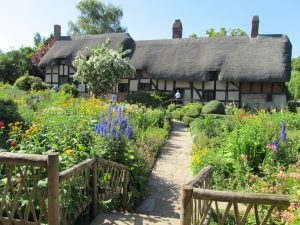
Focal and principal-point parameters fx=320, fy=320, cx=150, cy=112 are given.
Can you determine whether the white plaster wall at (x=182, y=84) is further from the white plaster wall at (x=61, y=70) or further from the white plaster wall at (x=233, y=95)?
the white plaster wall at (x=61, y=70)

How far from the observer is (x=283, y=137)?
595 cm

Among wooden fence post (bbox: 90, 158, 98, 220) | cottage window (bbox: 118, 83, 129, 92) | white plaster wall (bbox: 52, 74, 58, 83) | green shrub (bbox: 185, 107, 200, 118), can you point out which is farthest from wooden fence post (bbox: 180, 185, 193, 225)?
white plaster wall (bbox: 52, 74, 58, 83)

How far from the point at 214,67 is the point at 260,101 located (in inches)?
134

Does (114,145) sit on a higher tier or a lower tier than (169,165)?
higher

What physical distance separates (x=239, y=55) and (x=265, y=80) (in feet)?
8.75

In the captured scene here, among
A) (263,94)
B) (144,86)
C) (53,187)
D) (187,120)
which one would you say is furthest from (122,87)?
(53,187)

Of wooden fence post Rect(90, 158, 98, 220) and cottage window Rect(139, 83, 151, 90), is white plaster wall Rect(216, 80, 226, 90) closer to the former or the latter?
cottage window Rect(139, 83, 151, 90)

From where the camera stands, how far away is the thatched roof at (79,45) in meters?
23.3

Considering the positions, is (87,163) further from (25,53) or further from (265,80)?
(25,53)

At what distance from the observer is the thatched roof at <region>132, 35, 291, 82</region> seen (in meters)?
18.5

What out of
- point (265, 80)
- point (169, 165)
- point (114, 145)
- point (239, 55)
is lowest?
point (169, 165)

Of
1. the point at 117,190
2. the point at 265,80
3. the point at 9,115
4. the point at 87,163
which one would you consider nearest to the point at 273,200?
the point at 87,163


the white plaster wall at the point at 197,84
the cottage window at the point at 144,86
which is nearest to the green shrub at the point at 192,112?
the white plaster wall at the point at 197,84

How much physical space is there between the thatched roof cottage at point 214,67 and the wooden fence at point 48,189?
15.3 meters
